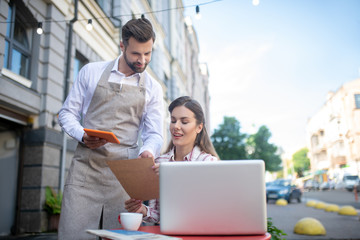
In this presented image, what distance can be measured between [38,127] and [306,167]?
9348 cm

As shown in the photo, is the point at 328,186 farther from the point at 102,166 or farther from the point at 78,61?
the point at 102,166

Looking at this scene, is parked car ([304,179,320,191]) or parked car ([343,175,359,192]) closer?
parked car ([343,175,359,192])

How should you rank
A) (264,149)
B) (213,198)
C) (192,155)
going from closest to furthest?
(213,198) → (192,155) → (264,149)

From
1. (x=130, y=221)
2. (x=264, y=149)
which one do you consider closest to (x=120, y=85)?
(x=130, y=221)

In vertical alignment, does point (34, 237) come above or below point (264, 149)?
below

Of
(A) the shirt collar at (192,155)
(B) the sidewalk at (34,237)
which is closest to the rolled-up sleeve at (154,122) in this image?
(A) the shirt collar at (192,155)

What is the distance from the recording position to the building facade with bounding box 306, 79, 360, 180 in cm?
2758

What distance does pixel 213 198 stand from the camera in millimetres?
1539

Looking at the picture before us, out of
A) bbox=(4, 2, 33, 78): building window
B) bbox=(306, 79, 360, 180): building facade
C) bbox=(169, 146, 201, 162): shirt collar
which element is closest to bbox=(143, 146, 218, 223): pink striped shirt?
bbox=(169, 146, 201, 162): shirt collar

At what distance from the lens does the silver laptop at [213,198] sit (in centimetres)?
152

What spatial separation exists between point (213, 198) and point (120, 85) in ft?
3.98

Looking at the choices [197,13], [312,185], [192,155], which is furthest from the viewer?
[312,185]

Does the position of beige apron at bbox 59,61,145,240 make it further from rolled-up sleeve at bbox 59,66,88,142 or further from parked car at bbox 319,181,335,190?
parked car at bbox 319,181,335,190

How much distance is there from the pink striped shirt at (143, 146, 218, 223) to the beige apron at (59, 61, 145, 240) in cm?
20
